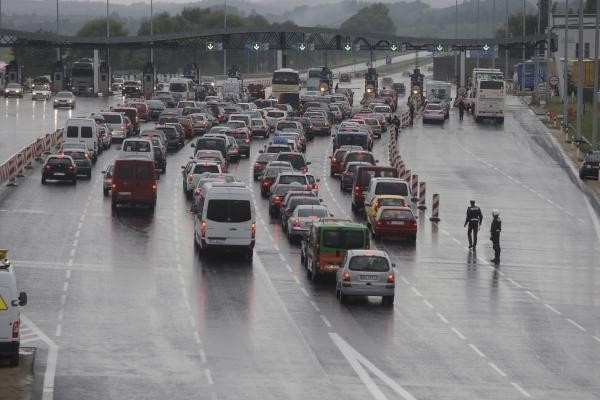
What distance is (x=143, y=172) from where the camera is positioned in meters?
59.2

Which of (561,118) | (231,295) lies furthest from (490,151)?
(231,295)

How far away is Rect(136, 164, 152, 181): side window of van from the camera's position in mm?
59000

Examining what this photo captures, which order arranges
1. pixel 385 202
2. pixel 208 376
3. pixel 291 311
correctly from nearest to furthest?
pixel 208 376
pixel 291 311
pixel 385 202

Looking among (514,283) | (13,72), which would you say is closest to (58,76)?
(13,72)

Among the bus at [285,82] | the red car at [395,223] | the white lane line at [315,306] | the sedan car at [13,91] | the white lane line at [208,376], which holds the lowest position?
the white lane line at [315,306]

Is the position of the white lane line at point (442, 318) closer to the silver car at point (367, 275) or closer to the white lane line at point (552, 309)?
the silver car at point (367, 275)

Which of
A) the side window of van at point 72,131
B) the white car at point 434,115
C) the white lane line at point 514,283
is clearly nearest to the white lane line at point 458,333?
the white lane line at point 514,283

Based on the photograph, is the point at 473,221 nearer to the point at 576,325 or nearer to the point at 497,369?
the point at 576,325

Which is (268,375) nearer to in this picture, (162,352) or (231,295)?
(162,352)

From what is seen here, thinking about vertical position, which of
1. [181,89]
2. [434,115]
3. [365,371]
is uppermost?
[181,89]

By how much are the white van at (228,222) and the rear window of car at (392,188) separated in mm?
11287

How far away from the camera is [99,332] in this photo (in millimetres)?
34312

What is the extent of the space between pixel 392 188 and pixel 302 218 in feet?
24.6

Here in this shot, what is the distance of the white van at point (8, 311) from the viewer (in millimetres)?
28625
